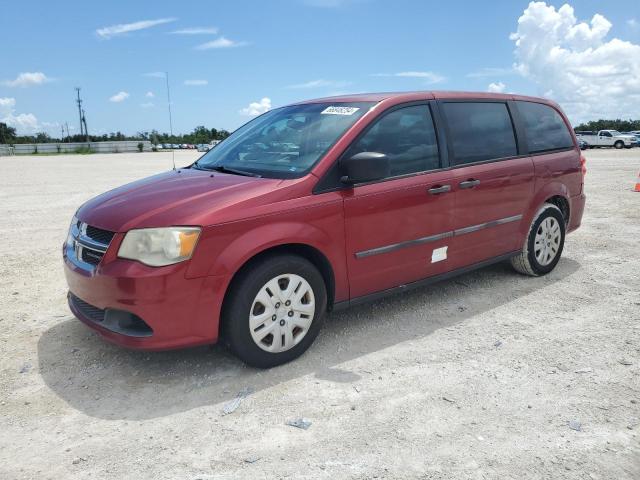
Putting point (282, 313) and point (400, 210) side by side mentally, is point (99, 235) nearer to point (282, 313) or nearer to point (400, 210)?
point (282, 313)

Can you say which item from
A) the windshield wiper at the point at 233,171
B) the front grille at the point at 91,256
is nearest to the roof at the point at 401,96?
the windshield wiper at the point at 233,171

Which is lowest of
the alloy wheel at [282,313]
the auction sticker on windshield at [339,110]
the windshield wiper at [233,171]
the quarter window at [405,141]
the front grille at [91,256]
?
the alloy wheel at [282,313]

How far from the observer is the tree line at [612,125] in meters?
69.9

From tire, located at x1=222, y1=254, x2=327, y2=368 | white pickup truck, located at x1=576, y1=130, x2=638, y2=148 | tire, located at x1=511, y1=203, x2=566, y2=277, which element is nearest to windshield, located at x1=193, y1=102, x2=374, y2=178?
tire, located at x1=222, y1=254, x2=327, y2=368

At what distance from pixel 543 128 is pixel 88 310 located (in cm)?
445

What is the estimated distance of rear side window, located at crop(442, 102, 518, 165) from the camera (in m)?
4.30

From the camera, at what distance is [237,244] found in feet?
10.1

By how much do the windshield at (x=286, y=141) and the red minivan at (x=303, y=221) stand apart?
2 centimetres

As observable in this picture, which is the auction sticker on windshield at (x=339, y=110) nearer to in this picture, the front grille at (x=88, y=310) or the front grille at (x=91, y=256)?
the front grille at (x=91, y=256)

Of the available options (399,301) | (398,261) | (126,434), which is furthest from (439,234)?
(126,434)

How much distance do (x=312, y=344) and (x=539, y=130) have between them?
321 centimetres

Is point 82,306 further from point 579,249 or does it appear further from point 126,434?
point 579,249

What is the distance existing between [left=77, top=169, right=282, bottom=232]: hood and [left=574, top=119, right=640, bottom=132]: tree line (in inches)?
2971

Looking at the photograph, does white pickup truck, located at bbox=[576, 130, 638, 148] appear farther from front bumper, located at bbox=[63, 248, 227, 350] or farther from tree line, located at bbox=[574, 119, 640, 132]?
front bumper, located at bbox=[63, 248, 227, 350]
